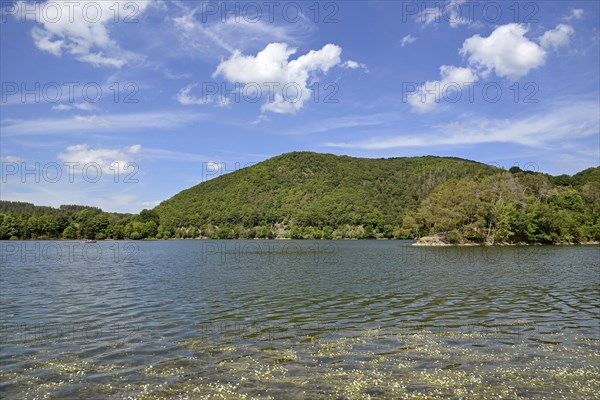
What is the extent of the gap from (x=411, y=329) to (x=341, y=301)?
359 inches

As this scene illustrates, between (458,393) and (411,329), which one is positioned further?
(411,329)

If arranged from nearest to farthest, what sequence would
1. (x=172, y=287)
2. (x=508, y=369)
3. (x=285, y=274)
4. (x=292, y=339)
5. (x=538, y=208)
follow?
(x=508, y=369), (x=292, y=339), (x=172, y=287), (x=285, y=274), (x=538, y=208)

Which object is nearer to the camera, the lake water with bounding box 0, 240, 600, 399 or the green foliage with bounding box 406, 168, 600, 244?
the lake water with bounding box 0, 240, 600, 399

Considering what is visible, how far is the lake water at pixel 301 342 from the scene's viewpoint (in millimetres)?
12820

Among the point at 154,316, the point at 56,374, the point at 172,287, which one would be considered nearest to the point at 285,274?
the point at 172,287

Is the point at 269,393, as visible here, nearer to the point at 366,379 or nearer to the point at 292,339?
the point at 366,379

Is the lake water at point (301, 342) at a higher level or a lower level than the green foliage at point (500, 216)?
lower

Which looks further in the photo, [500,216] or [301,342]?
[500,216]

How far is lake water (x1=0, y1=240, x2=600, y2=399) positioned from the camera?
12.8 meters

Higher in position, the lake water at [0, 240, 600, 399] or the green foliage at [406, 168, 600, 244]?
the green foliage at [406, 168, 600, 244]

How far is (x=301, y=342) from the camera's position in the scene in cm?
1814

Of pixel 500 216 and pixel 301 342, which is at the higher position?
pixel 500 216

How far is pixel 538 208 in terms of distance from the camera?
130 m

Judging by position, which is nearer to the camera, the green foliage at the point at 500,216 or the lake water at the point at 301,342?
the lake water at the point at 301,342
